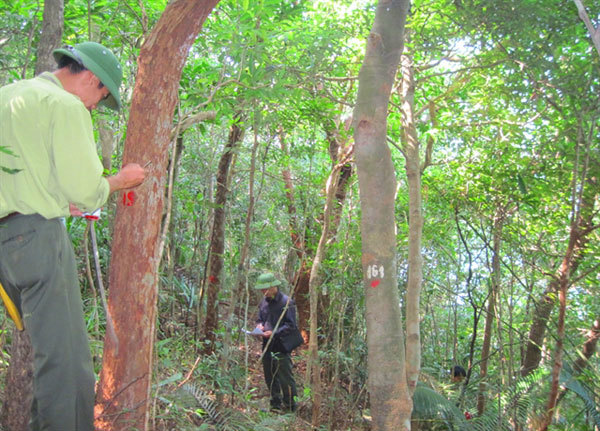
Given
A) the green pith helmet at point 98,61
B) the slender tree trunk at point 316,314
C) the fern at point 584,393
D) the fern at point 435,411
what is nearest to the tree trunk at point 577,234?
the fern at point 584,393

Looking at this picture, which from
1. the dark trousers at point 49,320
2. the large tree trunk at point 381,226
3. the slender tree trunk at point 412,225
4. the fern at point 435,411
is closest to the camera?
the dark trousers at point 49,320

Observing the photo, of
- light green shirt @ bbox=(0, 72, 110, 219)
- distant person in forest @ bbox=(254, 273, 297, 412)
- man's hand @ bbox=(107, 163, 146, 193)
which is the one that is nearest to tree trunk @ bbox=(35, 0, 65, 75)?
light green shirt @ bbox=(0, 72, 110, 219)

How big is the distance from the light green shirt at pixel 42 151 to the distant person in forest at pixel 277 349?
448 cm

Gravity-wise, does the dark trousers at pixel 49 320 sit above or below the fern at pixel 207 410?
above

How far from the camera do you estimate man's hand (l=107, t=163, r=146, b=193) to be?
8.45 ft

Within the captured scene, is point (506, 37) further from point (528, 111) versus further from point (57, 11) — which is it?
point (57, 11)

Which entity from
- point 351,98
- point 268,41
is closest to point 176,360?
point 268,41

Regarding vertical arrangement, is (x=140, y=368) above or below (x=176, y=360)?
above

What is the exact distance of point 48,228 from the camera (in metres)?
2.40

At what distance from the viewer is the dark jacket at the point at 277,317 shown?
6873 millimetres

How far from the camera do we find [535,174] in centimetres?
538

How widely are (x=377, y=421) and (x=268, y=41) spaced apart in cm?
286

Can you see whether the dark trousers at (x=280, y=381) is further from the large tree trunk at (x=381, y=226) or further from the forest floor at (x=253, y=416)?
the large tree trunk at (x=381, y=226)

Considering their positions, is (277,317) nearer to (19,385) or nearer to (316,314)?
(316,314)
